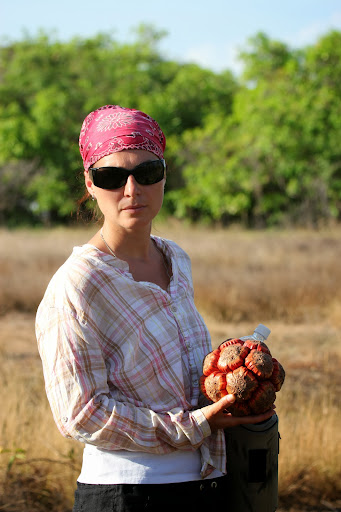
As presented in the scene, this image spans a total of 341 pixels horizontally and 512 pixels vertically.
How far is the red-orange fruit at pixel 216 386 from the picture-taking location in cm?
170

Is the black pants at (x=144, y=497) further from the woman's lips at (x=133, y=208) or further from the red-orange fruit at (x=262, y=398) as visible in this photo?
the woman's lips at (x=133, y=208)

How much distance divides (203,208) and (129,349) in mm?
22191

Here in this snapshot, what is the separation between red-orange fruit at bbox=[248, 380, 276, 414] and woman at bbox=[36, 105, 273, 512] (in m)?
0.03

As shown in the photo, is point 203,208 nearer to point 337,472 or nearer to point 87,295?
point 337,472

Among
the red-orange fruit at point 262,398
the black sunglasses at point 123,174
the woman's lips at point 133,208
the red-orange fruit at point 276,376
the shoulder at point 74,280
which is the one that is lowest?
the red-orange fruit at point 262,398

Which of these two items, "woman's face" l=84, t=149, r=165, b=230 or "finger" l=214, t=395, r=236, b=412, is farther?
"woman's face" l=84, t=149, r=165, b=230

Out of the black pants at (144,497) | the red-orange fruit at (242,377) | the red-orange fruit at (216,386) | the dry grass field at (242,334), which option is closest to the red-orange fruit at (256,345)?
the red-orange fruit at (242,377)

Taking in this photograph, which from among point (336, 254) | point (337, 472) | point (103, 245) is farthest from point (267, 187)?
point (103, 245)

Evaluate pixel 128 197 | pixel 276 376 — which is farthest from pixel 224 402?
pixel 128 197

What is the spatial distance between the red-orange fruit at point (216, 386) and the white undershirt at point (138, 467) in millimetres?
167

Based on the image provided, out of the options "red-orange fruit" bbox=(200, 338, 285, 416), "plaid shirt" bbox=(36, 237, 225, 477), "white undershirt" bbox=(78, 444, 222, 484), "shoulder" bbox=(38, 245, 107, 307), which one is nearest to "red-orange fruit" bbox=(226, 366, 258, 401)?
"red-orange fruit" bbox=(200, 338, 285, 416)

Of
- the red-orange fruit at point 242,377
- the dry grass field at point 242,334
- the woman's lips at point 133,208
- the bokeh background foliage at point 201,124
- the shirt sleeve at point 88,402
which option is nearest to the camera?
the shirt sleeve at point 88,402

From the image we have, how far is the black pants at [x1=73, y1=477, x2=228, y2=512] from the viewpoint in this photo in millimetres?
1672

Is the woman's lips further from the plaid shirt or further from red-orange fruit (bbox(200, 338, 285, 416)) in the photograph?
red-orange fruit (bbox(200, 338, 285, 416))
